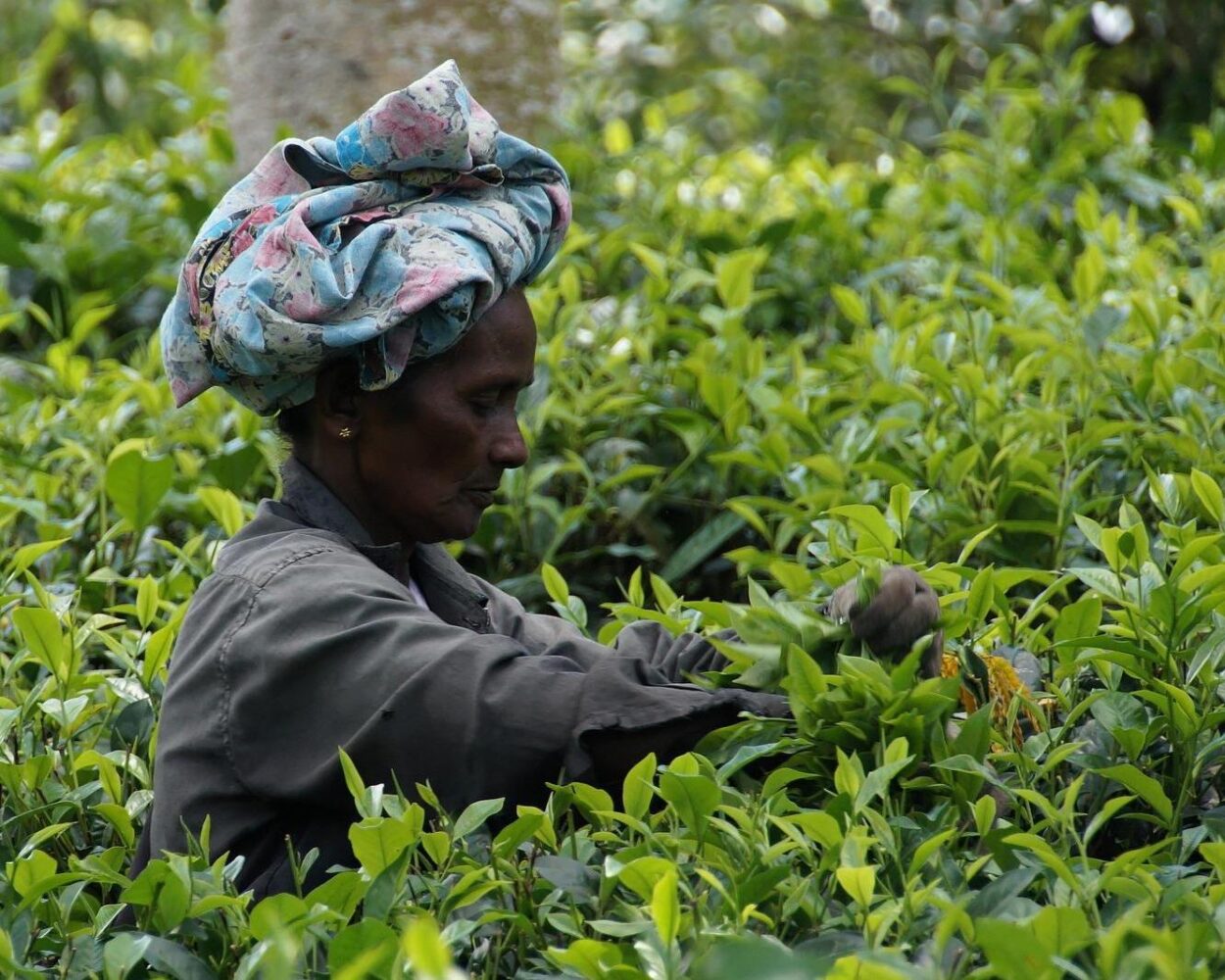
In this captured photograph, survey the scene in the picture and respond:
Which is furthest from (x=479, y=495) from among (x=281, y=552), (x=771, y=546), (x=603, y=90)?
(x=603, y=90)

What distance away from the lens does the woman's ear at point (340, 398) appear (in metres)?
2.42

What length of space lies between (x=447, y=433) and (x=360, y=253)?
267 millimetres

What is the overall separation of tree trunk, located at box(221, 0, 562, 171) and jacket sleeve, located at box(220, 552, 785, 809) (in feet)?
8.46

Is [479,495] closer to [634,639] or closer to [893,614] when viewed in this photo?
[634,639]

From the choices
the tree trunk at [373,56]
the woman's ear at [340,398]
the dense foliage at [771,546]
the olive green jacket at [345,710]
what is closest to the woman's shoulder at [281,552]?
the olive green jacket at [345,710]

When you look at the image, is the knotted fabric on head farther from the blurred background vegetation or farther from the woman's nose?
the blurred background vegetation

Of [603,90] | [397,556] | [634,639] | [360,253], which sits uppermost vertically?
[360,253]

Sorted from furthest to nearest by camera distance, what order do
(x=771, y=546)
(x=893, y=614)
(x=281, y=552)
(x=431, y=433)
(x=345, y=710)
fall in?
(x=771, y=546), (x=431, y=433), (x=281, y=552), (x=345, y=710), (x=893, y=614)

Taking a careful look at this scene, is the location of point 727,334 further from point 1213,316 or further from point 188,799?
point 188,799

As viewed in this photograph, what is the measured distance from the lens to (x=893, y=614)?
193 cm

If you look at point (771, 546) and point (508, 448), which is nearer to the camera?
point (508, 448)

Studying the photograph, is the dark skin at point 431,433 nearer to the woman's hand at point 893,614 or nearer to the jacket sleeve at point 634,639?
the jacket sleeve at point 634,639

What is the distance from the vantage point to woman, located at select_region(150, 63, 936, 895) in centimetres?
202

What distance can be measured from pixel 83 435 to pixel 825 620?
187cm
